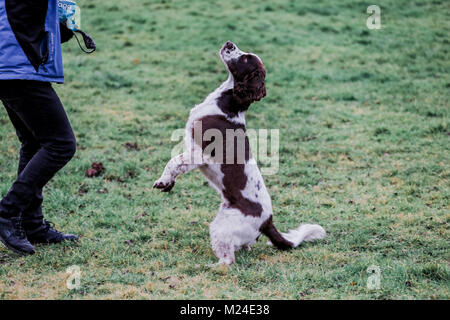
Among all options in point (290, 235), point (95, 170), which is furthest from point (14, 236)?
point (95, 170)

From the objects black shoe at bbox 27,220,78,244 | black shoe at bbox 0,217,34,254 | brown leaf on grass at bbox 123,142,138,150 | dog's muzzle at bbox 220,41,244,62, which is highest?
dog's muzzle at bbox 220,41,244,62

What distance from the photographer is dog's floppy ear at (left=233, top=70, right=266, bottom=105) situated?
4402 mm

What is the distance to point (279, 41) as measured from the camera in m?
12.5

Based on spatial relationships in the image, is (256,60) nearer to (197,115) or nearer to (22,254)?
(197,115)

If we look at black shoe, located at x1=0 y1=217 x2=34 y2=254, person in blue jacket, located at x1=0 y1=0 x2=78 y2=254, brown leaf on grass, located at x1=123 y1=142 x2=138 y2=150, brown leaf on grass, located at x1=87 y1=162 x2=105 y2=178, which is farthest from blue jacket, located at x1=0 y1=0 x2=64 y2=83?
brown leaf on grass, located at x1=123 y1=142 x2=138 y2=150

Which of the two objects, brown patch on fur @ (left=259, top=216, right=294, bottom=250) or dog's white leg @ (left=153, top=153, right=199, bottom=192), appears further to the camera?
brown patch on fur @ (left=259, top=216, right=294, bottom=250)

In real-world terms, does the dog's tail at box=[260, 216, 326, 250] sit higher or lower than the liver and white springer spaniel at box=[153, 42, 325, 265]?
lower

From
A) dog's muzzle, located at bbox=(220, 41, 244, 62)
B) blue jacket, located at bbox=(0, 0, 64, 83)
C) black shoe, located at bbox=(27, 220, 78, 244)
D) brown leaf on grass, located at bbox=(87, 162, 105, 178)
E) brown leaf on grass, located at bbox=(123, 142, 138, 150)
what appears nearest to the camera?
blue jacket, located at bbox=(0, 0, 64, 83)

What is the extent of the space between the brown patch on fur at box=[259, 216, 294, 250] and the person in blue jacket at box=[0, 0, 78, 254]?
184cm

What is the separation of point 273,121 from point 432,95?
3.36 metres

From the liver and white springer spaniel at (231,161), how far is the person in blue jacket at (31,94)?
37.8 inches

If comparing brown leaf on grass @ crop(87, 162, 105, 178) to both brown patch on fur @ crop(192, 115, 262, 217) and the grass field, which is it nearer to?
the grass field

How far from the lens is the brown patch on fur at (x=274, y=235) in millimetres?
4508
